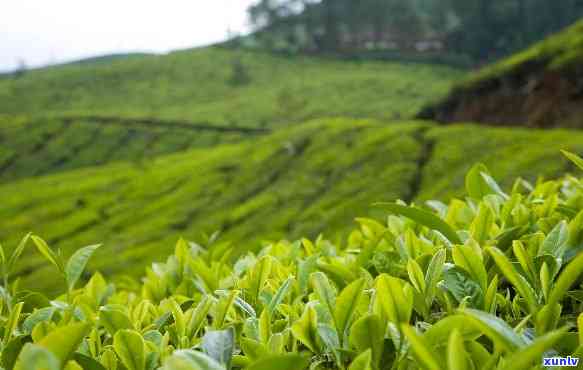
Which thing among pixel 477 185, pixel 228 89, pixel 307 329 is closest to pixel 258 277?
pixel 307 329

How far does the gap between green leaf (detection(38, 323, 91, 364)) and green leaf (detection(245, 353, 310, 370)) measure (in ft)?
1.09

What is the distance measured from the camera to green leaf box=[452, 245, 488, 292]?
1479mm

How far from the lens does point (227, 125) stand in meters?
60.7

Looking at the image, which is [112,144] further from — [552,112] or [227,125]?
[552,112]

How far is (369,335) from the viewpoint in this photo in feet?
4.00

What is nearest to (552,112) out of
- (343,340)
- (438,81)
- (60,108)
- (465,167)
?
(465,167)

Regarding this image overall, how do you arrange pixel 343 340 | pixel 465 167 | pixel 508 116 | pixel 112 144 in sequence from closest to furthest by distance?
pixel 343 340, pixel 465 167, pixel 508 116, pixel 112 144

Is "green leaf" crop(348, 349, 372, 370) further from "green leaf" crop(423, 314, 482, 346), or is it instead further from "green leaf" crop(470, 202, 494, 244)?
"green leaf" crop(470, 202, 494, 244)

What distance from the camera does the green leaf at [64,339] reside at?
1.02m

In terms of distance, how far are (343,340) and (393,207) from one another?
50 centimetres

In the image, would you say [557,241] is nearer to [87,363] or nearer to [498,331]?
[498,331]

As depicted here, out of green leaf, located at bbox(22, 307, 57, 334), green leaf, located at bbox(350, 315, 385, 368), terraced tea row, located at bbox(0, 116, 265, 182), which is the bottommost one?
terraced tea row, located at bbox(0, 116, 265, 182)

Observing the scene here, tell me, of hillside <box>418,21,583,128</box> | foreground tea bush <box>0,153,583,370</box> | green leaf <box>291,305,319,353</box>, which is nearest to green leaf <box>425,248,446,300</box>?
foreground tea bush <box>0,153,583,370</box>

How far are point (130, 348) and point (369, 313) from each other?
562 mm
